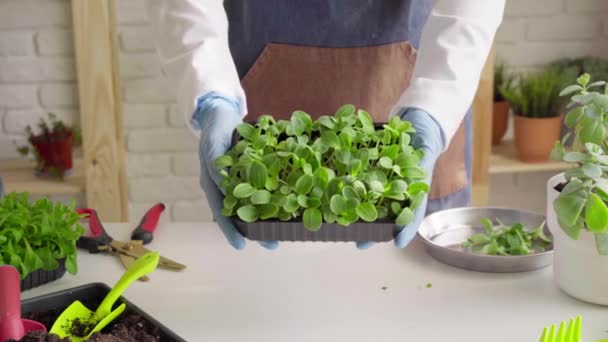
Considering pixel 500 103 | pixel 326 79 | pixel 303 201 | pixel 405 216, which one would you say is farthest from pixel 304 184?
pixel 500 103

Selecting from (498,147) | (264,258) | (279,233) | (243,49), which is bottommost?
(498,147)

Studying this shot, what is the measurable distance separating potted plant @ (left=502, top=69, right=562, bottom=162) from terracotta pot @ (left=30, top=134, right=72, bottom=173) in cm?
130

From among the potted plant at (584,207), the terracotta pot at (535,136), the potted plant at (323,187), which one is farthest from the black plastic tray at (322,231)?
the terracotta pot at (535,136)

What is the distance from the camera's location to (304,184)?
90 centimetres

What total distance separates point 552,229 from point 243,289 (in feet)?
1.37

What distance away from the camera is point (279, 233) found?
932 millimetres

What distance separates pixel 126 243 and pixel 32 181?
1185mm

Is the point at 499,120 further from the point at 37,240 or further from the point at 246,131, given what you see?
the point at 37,240

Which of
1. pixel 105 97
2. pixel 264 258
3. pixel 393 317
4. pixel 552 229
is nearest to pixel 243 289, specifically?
pixel 264 258

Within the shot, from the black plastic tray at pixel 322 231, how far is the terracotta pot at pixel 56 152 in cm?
144

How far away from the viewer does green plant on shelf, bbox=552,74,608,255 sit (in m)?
0.91

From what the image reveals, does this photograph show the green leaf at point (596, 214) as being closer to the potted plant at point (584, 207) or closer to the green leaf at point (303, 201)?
the potted plant at point (584, 207)

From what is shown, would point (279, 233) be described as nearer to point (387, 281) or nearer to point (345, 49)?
point (387, 281)

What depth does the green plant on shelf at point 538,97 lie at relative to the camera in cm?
230
